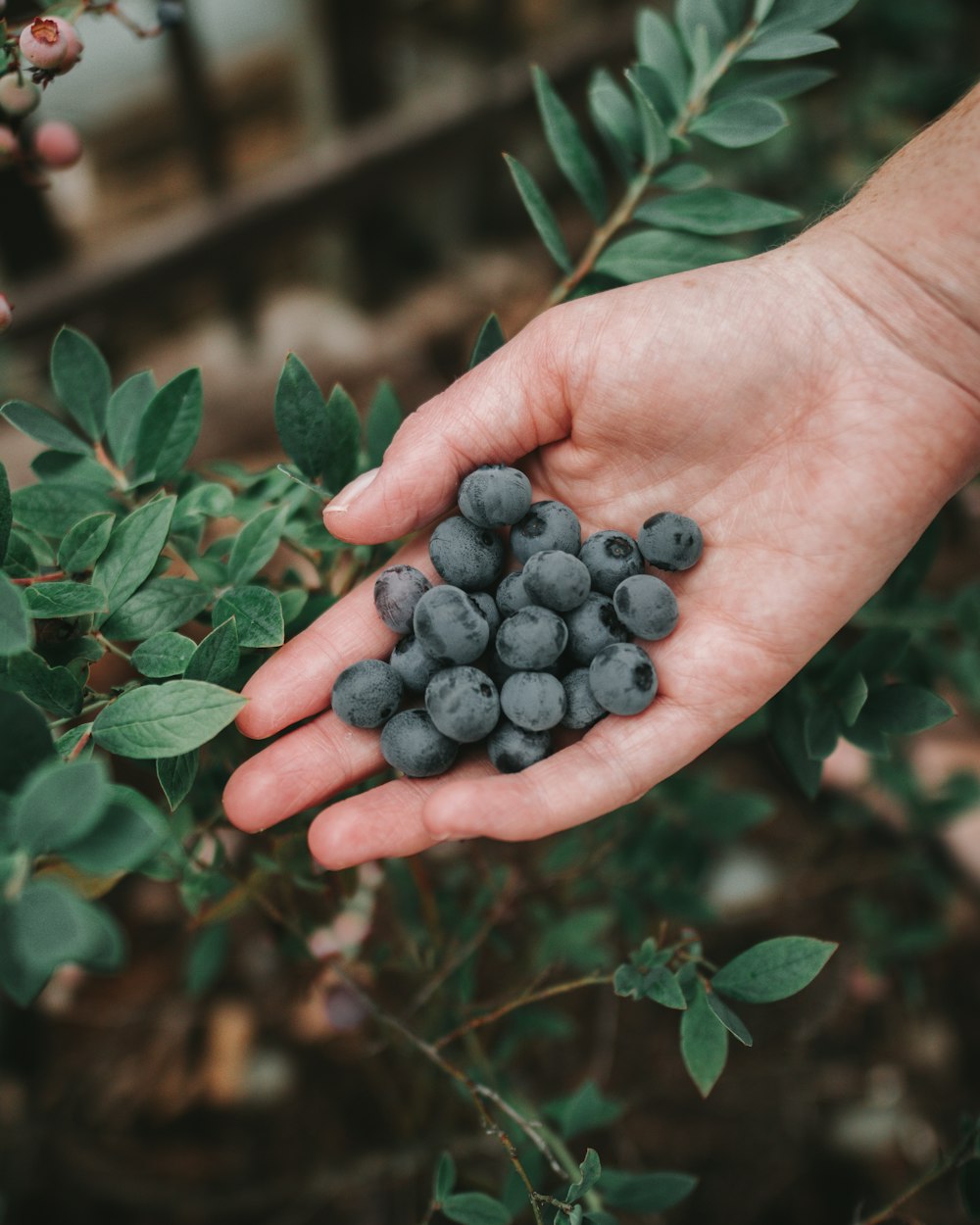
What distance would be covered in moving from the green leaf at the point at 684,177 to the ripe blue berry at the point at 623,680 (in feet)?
1.83

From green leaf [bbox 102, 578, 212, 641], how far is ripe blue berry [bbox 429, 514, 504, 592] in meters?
0.35

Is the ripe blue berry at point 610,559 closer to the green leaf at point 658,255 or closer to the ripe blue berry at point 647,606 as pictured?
the ripe blue berry at point 647,606

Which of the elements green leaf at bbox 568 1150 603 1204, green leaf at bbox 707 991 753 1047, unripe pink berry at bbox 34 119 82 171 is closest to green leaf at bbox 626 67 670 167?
unripe pink berry at bbox 34 119 82 171

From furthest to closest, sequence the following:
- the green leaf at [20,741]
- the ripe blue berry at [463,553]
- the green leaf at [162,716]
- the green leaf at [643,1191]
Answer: the ripe blue berry at [463,553], the green leaf at [643,1191], the green leaf at [162,716], the green leaf at [20,741]

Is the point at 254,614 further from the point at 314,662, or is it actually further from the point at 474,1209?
the point at 474,1209

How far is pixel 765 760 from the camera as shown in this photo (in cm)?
209

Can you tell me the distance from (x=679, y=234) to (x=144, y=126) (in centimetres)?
296

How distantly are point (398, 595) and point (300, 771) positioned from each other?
0.24 metres

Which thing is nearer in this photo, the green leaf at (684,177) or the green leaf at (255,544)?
the green leaf at (255,544)

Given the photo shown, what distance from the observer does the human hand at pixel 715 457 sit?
1070 mm

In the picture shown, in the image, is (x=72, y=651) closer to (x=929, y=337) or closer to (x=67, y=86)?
(x=929, y=337)

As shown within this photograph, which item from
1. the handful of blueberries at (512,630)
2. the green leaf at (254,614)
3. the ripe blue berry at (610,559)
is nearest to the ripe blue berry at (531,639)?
the handful of blueberries at (512,630)

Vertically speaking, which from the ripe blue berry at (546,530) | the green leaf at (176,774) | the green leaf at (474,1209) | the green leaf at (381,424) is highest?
the green leaf at (381,424)

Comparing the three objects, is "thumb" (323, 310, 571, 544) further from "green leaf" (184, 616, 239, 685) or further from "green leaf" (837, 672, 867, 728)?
"green leaf" (837, 672, 867, 728)
